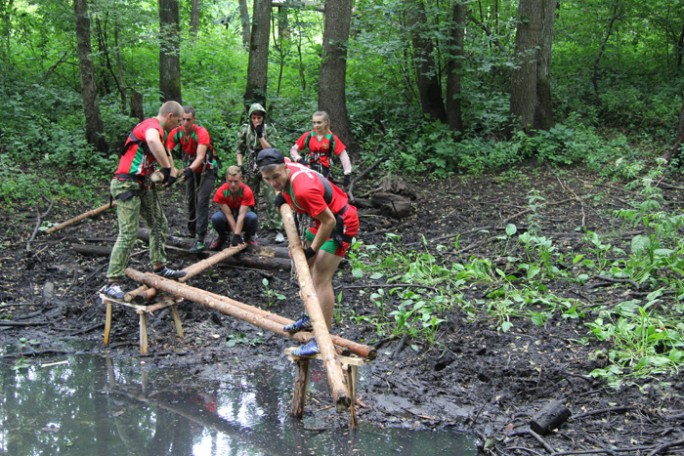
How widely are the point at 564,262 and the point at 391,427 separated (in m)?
3.79

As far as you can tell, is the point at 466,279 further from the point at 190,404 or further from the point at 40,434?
the point at 40,434

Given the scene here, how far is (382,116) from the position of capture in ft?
49.8

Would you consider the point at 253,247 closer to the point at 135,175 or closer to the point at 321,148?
the point at 321,148

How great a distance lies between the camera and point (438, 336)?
6.51 meters

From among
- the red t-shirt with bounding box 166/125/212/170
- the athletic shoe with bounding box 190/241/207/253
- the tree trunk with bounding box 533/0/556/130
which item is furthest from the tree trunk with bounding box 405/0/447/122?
the athletic shoe with bounding box 190/241/207/253

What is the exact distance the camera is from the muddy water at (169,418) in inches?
190

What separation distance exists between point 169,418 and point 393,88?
38.7 ft

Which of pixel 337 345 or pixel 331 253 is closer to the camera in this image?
pixel 337 345

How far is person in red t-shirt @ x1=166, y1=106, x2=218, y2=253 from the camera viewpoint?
8.66m

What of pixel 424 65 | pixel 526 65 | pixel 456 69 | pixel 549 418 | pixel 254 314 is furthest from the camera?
pixel 424 65

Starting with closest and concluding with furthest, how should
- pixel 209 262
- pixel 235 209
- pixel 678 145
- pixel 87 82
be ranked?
pixel 209 262
pixel 235 209
pixel 678 145
pixel 87 82

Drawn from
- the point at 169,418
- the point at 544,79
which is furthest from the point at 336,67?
the point at 169,418

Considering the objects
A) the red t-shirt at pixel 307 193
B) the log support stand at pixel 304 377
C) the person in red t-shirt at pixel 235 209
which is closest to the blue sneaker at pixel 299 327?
the log support stand at pixel 304 377

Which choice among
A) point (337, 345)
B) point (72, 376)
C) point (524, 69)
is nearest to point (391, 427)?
point (337, 345)
